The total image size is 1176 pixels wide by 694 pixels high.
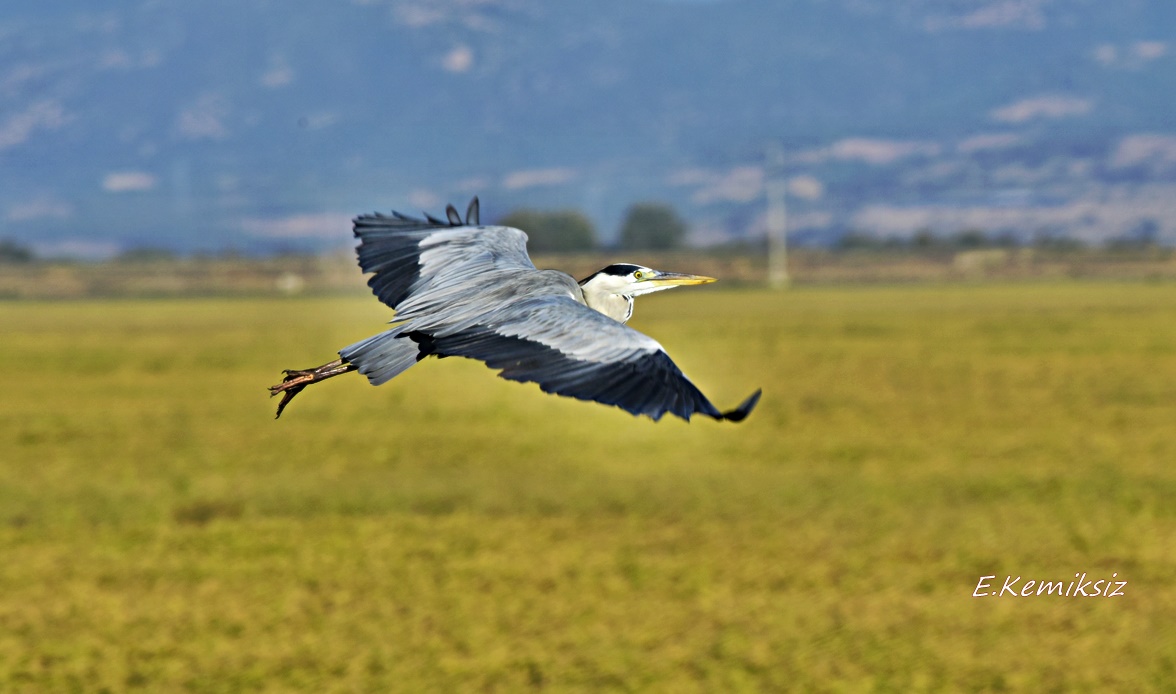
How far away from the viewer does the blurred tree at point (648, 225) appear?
5769 mm

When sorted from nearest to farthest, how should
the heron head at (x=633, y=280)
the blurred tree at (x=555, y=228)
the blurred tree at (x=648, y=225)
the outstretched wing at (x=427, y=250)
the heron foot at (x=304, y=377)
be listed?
1. the heron head at (x=633, y=280)
2. the heron foot at (x=304, y=377)
3. the outstretched wing at (x=427, y=250)
4. the blurred tree at (x=555, y=228)
5. the blurred tree at (x=648, y=225)

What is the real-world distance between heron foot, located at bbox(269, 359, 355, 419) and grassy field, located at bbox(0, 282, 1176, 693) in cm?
31

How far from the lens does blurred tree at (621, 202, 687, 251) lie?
227 inches

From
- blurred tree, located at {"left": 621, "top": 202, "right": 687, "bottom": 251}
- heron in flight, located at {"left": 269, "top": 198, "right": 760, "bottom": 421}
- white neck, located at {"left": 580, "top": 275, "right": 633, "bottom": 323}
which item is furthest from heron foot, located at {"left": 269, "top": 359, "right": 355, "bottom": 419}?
blurred tree, located at {"left": 621, "top": 202, "right": 687, "bottom": 251}

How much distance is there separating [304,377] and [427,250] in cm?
74

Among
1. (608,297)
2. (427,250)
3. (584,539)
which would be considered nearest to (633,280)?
(608,297)

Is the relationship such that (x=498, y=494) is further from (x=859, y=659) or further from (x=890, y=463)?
(x=859, y=659)

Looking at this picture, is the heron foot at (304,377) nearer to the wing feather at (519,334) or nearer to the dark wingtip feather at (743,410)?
the wing feather at (519,334)

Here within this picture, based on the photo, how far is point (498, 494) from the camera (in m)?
31.4

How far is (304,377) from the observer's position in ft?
10.9

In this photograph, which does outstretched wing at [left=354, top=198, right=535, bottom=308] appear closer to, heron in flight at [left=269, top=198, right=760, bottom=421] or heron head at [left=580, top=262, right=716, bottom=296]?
heron in flight at [left=269, top=198, right=760, bottom=421]
